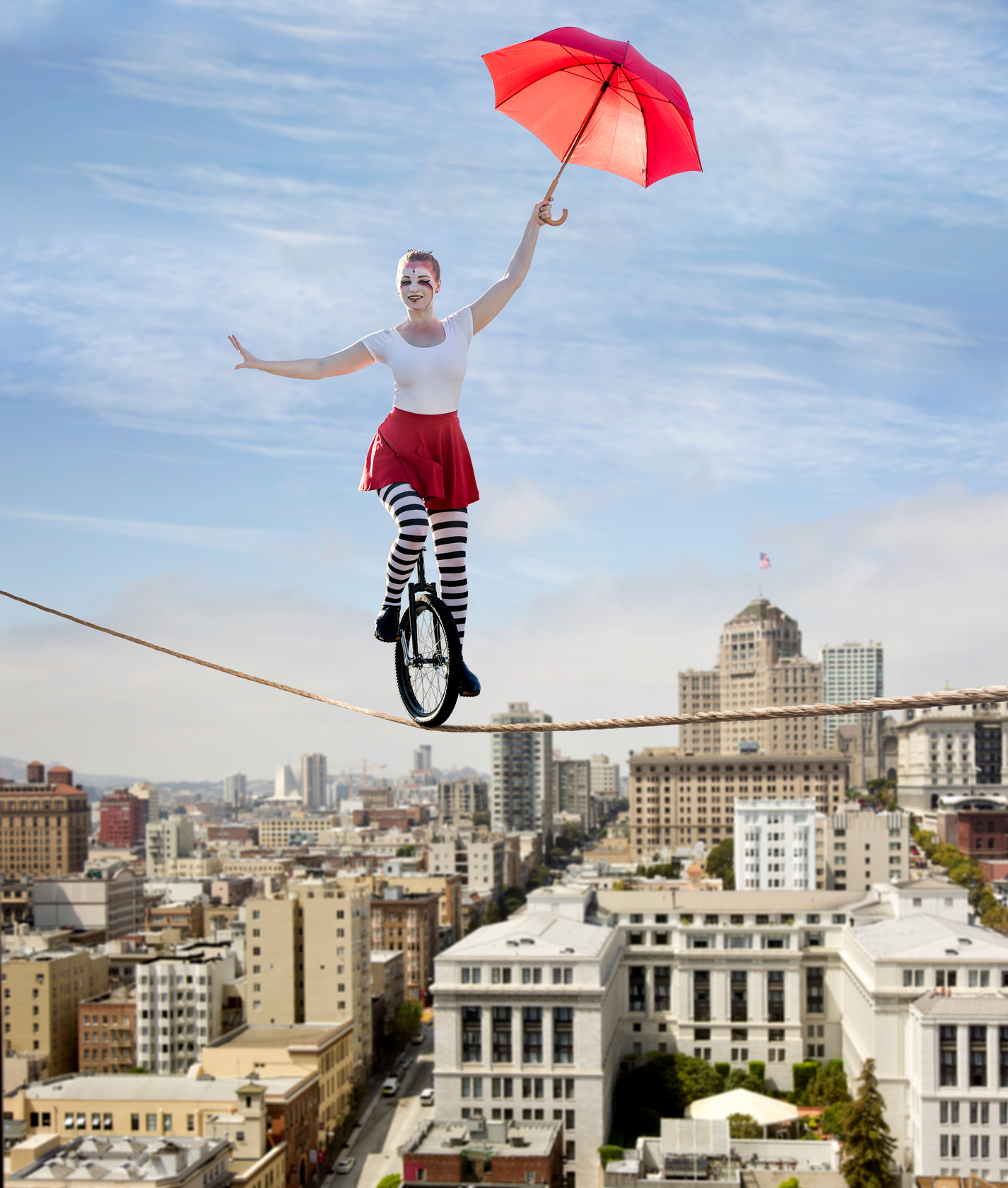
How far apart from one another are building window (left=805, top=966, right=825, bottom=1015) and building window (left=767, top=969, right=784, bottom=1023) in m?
0.99

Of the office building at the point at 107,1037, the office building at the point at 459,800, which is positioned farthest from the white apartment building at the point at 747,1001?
the office building at the point at 459,800

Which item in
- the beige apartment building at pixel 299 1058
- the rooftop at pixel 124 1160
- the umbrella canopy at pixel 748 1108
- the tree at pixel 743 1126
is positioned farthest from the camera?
the beige apartment building at pixel 299 1058

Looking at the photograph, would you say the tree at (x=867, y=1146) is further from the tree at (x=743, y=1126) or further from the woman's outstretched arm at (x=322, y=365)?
the woman's outstretched arm at (x=322, y=365)

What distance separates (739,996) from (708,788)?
43.5 m

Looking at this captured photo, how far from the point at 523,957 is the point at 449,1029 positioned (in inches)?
97.1

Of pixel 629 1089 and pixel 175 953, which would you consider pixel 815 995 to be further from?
pixel 175 953

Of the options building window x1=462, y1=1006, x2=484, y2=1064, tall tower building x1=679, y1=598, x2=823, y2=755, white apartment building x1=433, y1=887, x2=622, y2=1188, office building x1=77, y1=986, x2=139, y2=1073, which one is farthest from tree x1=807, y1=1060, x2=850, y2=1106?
tall tower building x1=679, y1=598, x2=823, y2=755

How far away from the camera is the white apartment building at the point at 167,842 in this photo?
105238mm

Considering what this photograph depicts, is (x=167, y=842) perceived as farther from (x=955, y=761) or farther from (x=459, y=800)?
(x=955, y=761)

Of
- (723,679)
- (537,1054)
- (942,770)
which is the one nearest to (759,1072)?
(537,1054)

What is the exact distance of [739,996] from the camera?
3606cm

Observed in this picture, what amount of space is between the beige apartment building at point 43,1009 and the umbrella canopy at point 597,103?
43305 mm

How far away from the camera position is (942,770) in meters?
86.8

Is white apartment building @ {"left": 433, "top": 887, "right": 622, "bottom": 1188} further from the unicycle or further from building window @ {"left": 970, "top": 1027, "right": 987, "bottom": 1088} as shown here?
the unicycle
